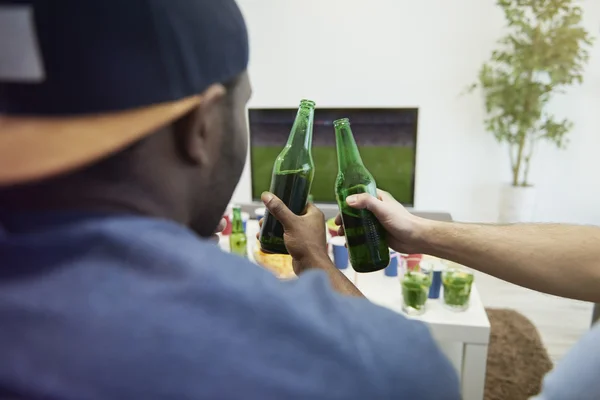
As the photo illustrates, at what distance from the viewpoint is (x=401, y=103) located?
10.6 feet

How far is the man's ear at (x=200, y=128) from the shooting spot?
0.43m

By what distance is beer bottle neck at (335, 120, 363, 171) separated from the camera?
97cm

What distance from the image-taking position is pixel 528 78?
2.82 metres

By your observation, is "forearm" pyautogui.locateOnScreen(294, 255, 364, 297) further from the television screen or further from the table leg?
the television screen

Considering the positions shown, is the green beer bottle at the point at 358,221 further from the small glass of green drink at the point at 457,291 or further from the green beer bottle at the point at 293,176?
the small glass of green drink at the point at 457,291

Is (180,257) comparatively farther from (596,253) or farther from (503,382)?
(503,382)

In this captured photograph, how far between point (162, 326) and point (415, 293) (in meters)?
1.02

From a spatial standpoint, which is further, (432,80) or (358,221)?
(432,80)

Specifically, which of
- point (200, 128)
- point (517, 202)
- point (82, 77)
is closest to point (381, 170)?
point (517, 202)

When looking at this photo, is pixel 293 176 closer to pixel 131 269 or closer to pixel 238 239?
pixel 131 269

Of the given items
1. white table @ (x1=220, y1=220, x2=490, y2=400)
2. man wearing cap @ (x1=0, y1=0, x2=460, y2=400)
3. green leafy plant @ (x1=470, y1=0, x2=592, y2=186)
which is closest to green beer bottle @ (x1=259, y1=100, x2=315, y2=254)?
white table @ (x1=220, y1=220, x2=490, y2=400)

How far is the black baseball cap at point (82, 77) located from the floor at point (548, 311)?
217cm

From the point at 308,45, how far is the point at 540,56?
1483mm

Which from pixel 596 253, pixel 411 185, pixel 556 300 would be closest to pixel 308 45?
pixel 411 185
